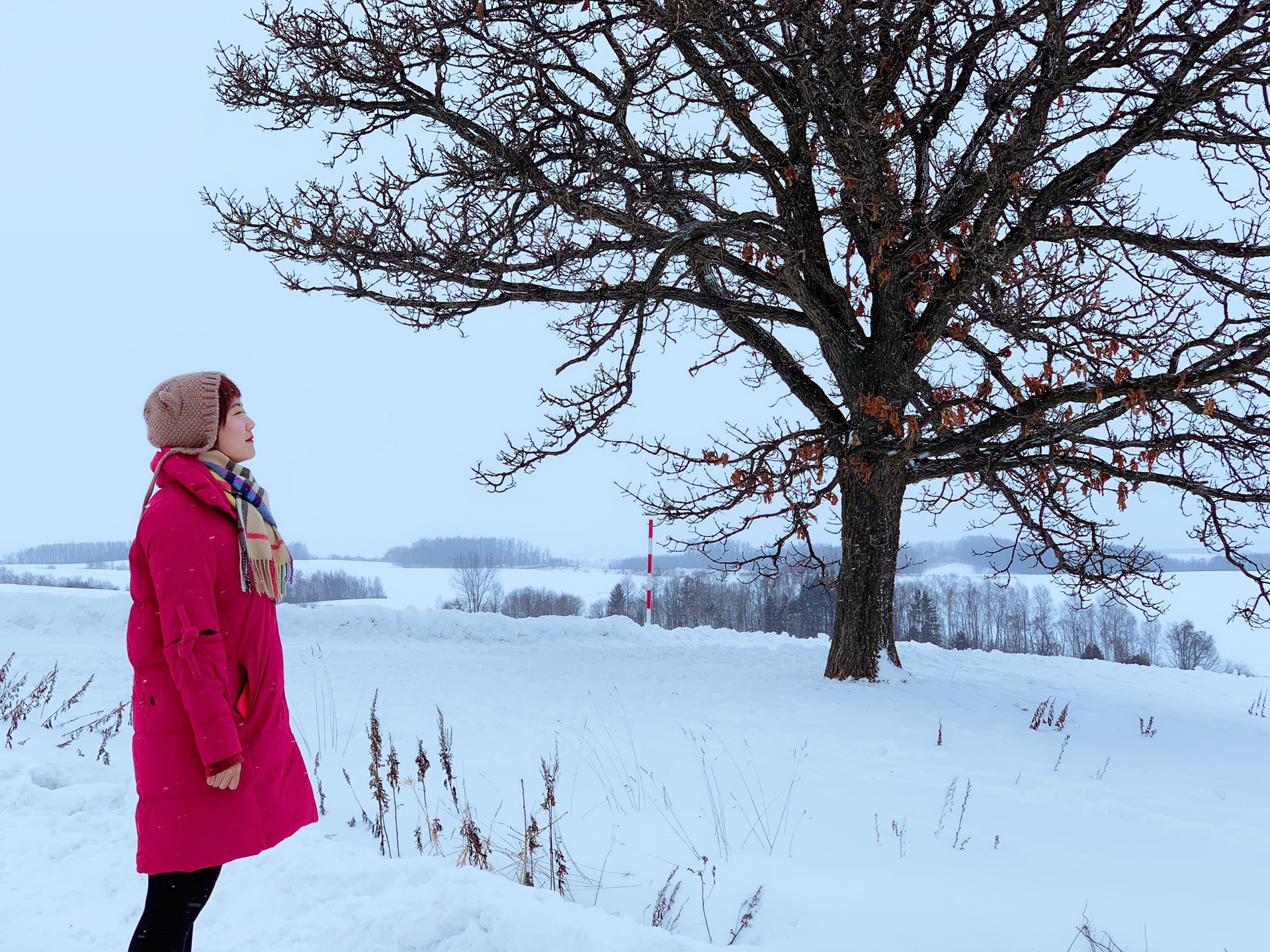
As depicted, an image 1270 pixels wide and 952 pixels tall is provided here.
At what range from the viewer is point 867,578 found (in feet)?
29.1

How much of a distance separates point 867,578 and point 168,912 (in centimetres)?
767

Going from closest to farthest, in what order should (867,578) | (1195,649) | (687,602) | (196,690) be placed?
1. (196,690)
2. (867,578)
3. (1195,649)
4. (687,602)

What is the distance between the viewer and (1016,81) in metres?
7.24

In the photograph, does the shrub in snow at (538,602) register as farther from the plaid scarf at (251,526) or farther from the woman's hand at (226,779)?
the woman's hand at (226,779)

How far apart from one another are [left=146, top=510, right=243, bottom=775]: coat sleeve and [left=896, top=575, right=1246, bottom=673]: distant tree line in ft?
132

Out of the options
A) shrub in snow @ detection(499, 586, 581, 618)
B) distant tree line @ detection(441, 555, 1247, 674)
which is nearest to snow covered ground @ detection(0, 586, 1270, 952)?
distant tree line @ detection(441, 555, 1247, 674)

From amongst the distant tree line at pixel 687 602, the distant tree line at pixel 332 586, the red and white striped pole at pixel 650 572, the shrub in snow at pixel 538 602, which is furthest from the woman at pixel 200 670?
the distant tree line at pixel 332 586

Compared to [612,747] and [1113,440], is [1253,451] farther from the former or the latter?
[612,747]

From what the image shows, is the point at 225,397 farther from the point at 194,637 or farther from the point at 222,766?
the point at 222,766

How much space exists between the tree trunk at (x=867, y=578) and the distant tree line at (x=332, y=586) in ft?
161

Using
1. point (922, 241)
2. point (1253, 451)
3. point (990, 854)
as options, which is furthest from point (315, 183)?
point (1253, 451)

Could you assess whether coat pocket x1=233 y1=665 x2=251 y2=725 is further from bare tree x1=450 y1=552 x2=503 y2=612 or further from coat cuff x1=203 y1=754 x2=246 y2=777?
bare tree x1=450 y1=552 x2=503 y2=612

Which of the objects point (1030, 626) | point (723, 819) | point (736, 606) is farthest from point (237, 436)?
point (1030, 626)

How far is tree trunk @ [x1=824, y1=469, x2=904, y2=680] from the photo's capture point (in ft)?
28.8
